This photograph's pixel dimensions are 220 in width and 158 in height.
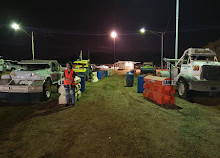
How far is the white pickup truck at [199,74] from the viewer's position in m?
8.25

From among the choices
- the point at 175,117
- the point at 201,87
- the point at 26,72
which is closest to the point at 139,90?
the point at 201,87

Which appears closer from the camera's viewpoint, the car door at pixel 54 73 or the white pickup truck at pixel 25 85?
the white pickup truck at pixel 25 85

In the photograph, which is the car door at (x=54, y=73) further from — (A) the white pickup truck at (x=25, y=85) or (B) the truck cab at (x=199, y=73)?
(B) the truck cab at (x=199, y=73)

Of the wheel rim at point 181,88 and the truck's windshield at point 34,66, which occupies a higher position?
the truck's windshield at point 34,66

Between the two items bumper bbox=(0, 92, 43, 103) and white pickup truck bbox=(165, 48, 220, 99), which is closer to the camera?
bumper bbox=(0, 92, 43, 103)

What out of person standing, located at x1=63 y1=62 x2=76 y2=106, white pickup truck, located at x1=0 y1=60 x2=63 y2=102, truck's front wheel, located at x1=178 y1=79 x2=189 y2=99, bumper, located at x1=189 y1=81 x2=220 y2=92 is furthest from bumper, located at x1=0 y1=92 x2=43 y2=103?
bumper, located at x1=189 y1=81 x2=220 y2=92

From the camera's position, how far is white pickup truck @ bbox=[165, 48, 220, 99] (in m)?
8.25

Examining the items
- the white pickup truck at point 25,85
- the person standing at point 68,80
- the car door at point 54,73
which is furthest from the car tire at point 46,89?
the person standing at point 68,80

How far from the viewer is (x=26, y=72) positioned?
801cm

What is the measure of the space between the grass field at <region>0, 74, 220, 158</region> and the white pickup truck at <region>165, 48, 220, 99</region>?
1418mm

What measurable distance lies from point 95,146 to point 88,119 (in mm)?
1951

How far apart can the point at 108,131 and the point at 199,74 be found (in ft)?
20.7

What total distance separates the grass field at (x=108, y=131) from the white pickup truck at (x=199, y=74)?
1.42m

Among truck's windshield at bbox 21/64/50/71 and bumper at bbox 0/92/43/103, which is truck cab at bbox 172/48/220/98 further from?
truck's windshield at bbox 21/64/50/71
